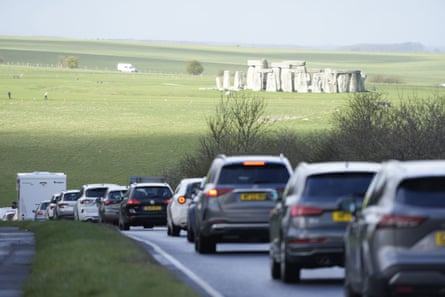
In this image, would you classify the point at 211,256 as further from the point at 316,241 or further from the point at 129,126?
the point at 129,126

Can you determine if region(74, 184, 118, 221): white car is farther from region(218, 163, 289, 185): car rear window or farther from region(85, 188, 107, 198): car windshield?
region(218, 163, 289, 185): car rear window

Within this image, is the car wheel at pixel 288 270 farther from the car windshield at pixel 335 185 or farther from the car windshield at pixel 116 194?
the car windshield at pixel 116 194

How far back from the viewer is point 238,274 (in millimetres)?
21453

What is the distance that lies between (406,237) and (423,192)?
55cm

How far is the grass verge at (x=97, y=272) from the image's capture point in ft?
56.3

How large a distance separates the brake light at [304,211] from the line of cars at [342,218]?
12 mm

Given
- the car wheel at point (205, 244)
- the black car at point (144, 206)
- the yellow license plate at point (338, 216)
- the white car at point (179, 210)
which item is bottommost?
the black car at point (144, 206)

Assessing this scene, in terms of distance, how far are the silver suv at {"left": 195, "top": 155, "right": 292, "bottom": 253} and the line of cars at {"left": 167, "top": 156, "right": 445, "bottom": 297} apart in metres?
0.02

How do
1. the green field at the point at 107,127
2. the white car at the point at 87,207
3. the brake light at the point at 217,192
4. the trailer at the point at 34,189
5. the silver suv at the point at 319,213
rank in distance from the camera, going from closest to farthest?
the silver suv at the point at 319,213, the brake light at the point at 217,192, the white car at the point at 87,207, the trailer at the point at 34,189, the green field at the point at 107,127

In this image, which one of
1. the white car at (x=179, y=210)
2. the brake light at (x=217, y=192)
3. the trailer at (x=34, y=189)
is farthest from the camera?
the trailer at (x=34, y=189)

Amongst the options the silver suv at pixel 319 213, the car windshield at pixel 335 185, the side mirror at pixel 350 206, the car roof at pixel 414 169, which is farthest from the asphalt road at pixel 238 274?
the car roof at pixel 414 169

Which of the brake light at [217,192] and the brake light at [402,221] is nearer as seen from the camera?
the brake light at [402,221]

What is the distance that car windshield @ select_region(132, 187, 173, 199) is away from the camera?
4400 centimetres

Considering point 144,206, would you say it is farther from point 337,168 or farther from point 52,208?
point 337,168
